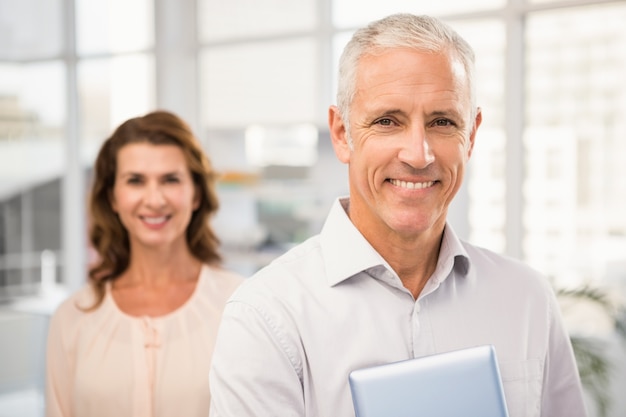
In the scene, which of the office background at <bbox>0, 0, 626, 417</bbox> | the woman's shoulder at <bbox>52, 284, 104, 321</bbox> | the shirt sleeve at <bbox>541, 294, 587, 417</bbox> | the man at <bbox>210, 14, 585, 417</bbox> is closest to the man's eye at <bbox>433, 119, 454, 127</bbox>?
the man at <bbox>210, 14, 585, 417</bbox>

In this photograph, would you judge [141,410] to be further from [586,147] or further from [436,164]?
[586,147]

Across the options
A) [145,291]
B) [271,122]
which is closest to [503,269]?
[145,291]

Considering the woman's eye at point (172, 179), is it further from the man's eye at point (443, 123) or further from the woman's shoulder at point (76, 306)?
the man's eye at point (443, 123)

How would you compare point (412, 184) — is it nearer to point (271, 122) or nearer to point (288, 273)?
point (288, 273)

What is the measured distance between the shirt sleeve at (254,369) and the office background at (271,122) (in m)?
3.34

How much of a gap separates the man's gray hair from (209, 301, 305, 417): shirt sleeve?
1.13 feet

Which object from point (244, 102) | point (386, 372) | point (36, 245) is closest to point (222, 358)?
point (386, 372)

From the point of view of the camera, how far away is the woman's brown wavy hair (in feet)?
7.77

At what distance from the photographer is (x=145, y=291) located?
2.38 m

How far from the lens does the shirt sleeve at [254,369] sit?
1190 mm

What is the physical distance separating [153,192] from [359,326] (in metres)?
1.16

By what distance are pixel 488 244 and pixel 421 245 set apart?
3.54 metres

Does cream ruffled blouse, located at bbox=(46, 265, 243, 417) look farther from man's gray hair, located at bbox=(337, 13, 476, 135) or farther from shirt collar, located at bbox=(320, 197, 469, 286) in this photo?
man's gray hair, located at bbox=(337, 13, 476, 135)

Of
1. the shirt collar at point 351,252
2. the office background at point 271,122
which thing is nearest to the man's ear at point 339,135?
the shirt collar at point 351,252
